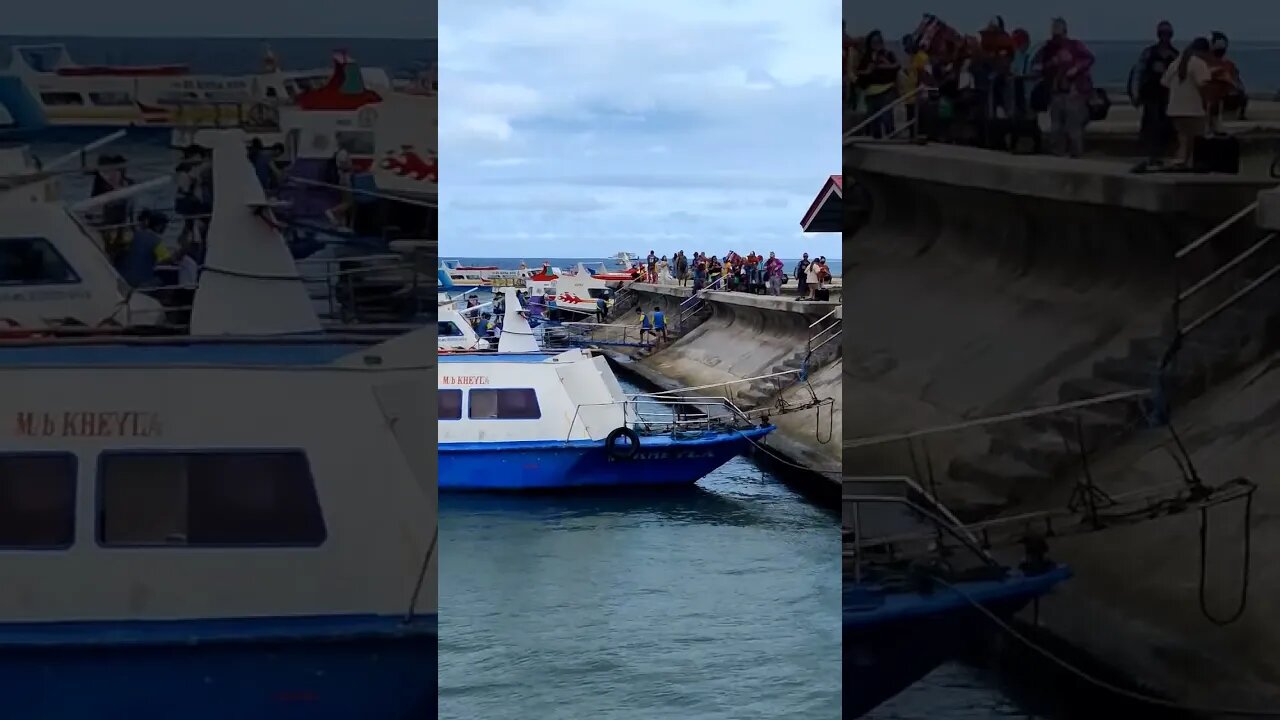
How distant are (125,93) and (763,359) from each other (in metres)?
16.2

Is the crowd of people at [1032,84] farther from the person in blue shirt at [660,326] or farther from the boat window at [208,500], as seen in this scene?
the person in blue shirt at [660,326]

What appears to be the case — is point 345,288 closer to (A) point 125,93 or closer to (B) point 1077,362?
(A) point 125,93

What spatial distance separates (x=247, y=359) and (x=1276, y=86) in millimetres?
3107

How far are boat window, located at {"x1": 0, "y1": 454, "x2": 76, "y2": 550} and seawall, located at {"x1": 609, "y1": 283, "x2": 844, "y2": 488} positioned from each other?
9.66 m

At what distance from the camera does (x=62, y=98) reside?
11.1 feet

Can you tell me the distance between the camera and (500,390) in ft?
42.2

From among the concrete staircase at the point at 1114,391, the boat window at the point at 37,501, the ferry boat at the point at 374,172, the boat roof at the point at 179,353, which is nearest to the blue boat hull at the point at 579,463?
the boat window at the point at 37,501

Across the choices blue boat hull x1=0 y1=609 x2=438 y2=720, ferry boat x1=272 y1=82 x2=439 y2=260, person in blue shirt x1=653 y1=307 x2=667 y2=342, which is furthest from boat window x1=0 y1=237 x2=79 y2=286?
person in blue shirt x1=653 y1=307 x2=667 y2=342

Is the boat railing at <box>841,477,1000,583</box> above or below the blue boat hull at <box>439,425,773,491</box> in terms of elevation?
above

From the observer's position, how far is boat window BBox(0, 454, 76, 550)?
349cm

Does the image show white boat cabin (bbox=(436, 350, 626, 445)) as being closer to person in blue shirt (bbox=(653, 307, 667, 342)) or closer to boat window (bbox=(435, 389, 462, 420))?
boat window (bbox=(435, 389, 462, 420))

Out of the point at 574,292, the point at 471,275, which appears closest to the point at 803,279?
the point at 574,292

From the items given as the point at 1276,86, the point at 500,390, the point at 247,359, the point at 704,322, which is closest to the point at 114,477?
the point at 247,359

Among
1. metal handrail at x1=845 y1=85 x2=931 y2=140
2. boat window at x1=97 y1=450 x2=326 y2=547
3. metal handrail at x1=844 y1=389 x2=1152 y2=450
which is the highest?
metal handrail at x1=845 y1=85 x2=931 y2=140
